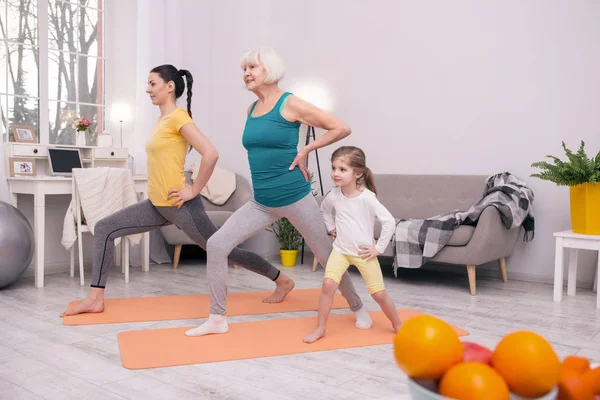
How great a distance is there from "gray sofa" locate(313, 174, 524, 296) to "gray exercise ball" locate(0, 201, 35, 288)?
7.76 ft

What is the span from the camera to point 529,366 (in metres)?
0.53

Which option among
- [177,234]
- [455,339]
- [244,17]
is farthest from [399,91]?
[455,339]

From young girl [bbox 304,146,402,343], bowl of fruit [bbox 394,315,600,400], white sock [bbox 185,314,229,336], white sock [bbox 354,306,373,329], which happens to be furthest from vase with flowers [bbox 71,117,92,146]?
bowl of fruit [bbox 394,315,600,400]

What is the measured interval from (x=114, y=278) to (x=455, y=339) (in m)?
3.92

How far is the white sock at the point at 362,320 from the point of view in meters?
2.73

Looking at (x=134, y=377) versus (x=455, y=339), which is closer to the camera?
(x=455, y=339)

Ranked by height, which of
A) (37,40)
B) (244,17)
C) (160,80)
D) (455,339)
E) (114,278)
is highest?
(244,17)

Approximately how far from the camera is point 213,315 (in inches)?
101

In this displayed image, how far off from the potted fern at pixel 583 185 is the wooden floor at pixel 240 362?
1.60ft

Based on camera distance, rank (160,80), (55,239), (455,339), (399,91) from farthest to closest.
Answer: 1. (399,91)
2. (55,239)
3. (160,80)
4. (455,339)

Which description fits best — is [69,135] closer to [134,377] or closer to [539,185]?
[134,377]

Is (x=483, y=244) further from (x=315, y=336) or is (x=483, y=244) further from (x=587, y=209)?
(x=315, y=336)

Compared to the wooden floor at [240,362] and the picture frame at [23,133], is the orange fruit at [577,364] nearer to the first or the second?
the wooden floor at [240,362]

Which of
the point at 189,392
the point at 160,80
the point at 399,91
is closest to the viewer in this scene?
the point at 189,392
